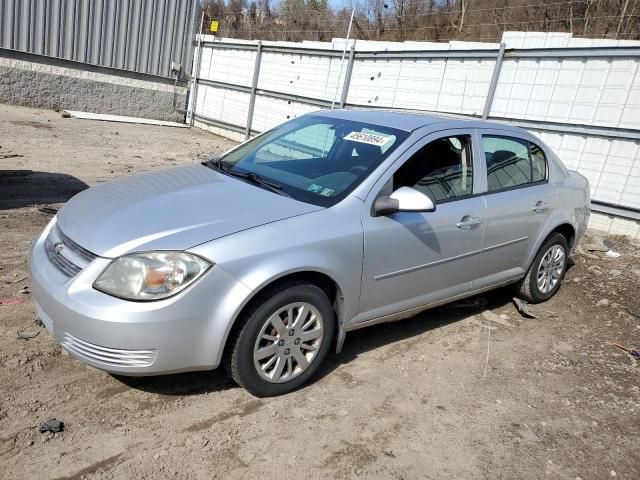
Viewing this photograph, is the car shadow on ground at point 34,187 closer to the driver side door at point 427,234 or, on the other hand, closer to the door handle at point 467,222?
the driver side door at point 427,234

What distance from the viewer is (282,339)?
124 inches

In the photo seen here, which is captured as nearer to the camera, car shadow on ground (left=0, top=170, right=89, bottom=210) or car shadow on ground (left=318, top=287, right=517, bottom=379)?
car shadow on ground (left=318, top=287, right=517, bottom=379)

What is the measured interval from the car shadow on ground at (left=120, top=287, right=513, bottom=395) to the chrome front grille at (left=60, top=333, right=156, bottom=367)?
45 cm

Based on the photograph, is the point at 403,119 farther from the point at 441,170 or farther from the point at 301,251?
the point at 301,251

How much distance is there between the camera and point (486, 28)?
17.9 metres

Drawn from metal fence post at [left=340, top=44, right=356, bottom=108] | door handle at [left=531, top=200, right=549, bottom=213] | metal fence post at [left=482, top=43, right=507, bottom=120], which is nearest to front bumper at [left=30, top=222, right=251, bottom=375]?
door handle at [left=531, top=200, right=549, bottom=213]

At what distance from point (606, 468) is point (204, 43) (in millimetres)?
15954

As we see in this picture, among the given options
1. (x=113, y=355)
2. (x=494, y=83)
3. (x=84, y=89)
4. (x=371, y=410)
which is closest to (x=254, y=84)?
(x=84, y=89)

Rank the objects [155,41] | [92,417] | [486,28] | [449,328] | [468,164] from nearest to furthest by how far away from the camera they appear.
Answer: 1. [92,417]
2. [468,164]
3. [449,328]
4. [155,41]
5. [486,28]

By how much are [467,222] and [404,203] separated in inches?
31.6

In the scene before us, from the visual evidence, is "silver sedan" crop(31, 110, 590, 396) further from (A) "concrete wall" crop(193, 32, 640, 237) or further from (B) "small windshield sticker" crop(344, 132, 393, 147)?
(A) "concrete wall" crop(193, 32, 640, 237)

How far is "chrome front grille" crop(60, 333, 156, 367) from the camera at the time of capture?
2.76 metres

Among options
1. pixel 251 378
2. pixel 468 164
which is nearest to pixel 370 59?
pixel 468 164

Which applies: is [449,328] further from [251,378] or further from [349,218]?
[251,378]
